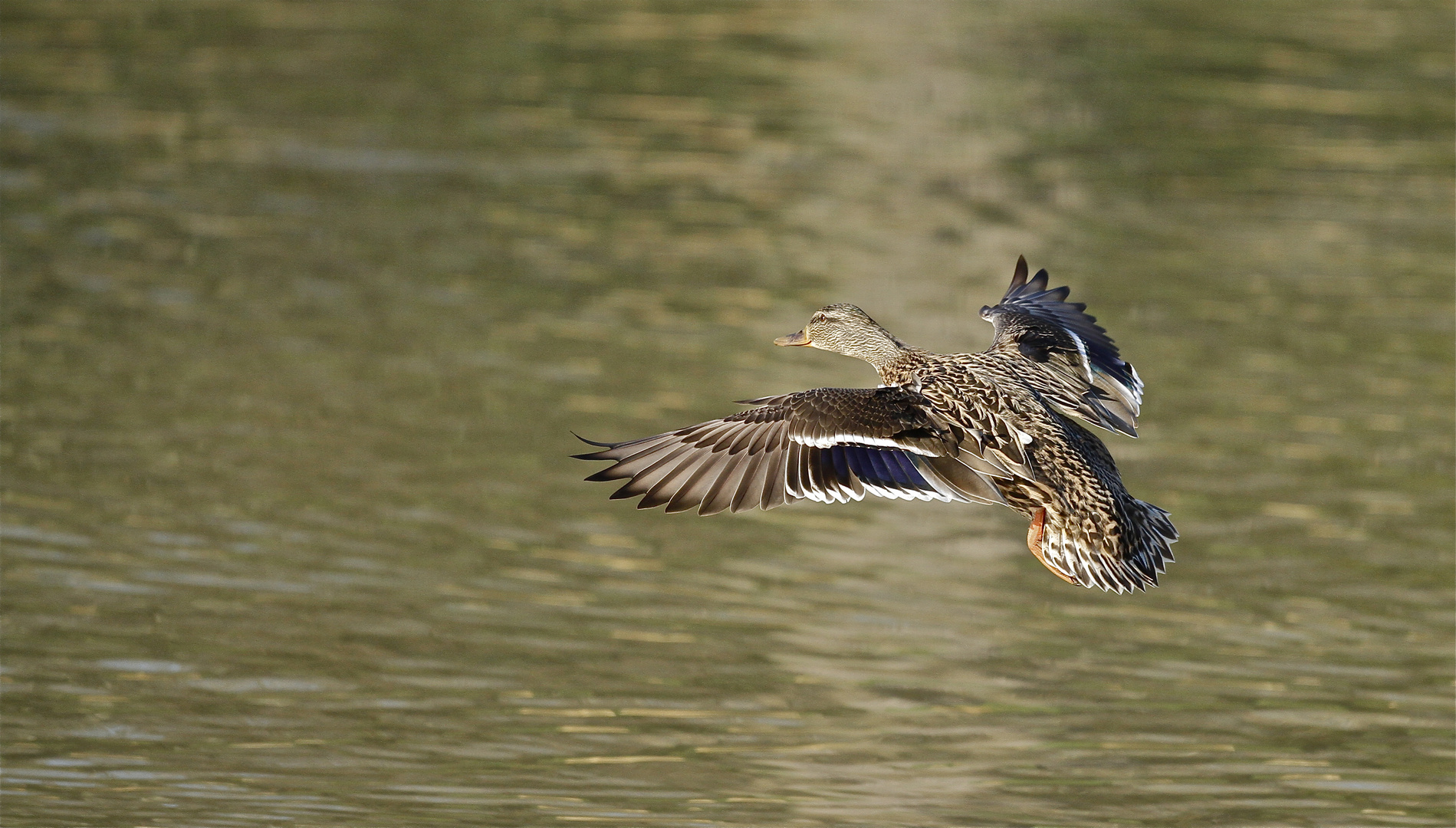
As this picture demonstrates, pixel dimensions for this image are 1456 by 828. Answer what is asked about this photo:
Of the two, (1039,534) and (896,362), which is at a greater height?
(896,362)

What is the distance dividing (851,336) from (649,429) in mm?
4106

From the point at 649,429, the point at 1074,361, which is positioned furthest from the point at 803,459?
the point at 649,429

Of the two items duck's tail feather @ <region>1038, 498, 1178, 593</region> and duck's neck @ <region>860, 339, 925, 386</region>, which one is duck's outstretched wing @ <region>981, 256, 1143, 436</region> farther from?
duck's tail feather @ <region>1038, 498, 1178, 593</region>

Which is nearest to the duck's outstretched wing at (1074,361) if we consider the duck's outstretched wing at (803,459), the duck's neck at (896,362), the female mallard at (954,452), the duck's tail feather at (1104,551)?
the female mallard at (954,452)

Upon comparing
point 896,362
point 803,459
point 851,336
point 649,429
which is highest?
point 851,336

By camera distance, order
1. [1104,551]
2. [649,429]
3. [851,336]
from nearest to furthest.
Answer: [1104,551] < [851,336] < [649,429]

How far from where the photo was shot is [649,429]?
14062 mm

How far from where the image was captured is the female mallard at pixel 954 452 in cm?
838

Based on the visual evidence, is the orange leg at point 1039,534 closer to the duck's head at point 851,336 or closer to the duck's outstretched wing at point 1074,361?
the duck's outstretched wing at point 1074,361

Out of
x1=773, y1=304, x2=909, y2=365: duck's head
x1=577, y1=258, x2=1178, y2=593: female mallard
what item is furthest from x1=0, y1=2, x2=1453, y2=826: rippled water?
x1=773, y1=304, x2=909, y2=365: duck's head

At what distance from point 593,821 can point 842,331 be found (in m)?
2.64

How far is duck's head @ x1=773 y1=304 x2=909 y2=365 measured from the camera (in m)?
10.0

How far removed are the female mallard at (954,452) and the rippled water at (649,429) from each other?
146 centimetres

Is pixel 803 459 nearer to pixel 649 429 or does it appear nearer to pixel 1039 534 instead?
pixel 1039 534
